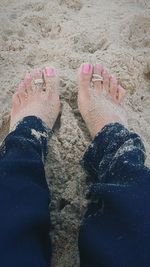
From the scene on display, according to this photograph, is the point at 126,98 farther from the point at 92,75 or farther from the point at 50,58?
the point at 50,58

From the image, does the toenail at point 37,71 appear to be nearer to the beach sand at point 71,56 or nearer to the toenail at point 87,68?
the beach sand at point 71,56

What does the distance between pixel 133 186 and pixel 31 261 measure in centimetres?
30

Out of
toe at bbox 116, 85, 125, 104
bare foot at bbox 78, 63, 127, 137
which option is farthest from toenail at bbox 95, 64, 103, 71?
toe at bbox 116, 85, 125, 104

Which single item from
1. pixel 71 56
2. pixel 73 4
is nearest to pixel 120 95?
pixel 71 56

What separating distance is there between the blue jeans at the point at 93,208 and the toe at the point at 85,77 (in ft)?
1.21

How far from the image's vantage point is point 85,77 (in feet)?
5.25

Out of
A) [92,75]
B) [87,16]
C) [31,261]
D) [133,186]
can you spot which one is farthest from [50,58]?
[31,261]

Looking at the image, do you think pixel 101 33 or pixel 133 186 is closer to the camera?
pixel 133 186

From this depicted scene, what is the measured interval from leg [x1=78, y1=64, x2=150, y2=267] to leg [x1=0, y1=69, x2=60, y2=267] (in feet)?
0.39

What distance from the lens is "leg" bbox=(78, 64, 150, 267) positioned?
890mm

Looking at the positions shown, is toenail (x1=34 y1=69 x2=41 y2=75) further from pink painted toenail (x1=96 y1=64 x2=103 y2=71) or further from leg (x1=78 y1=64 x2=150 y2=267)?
leg (x1=78 y1=64 x2=150 y2=267)

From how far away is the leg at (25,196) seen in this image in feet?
2.99

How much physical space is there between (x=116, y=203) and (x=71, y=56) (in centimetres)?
87

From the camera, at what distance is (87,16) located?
1878 mm
